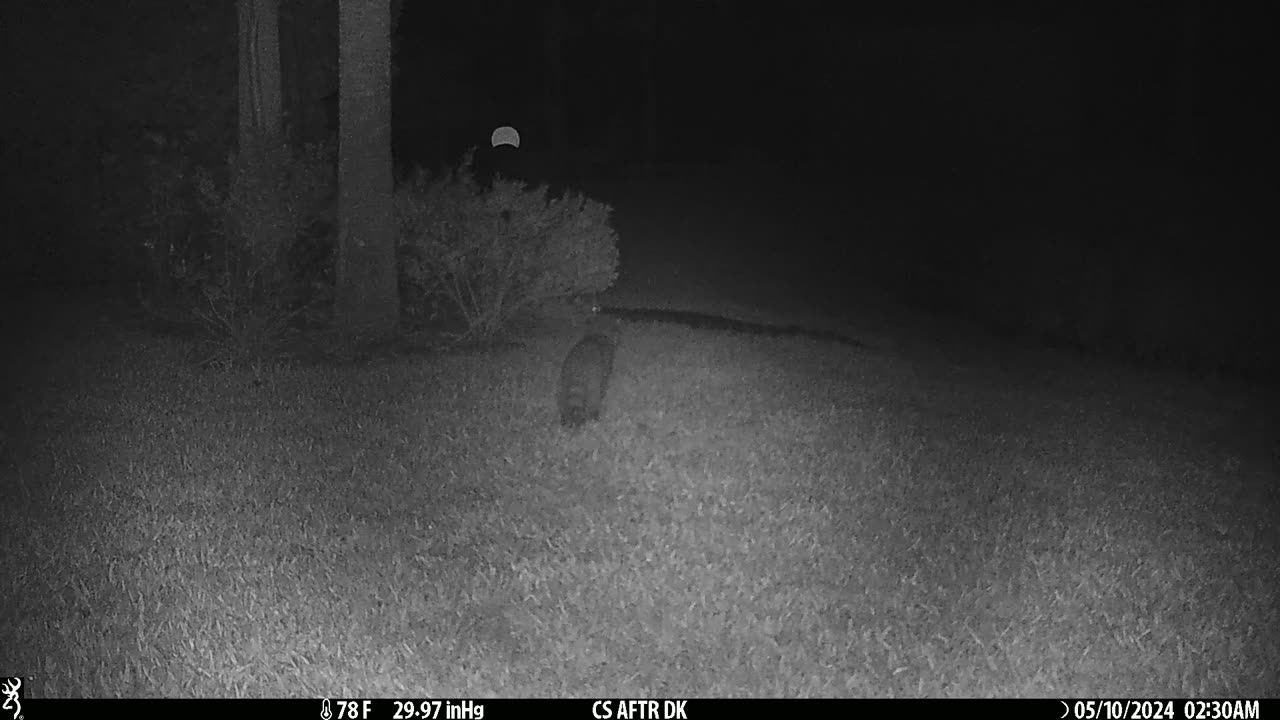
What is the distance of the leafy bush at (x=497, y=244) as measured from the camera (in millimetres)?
10336

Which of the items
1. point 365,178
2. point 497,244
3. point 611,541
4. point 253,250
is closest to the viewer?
point 611,541

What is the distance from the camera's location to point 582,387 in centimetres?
808

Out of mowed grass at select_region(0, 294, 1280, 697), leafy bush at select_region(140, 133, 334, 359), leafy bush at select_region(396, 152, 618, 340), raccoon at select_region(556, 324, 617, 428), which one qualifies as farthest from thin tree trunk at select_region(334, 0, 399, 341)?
raccoon at select_region(556, 324, 617, 428)

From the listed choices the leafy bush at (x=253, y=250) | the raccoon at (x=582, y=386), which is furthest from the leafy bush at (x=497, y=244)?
the raccoon at (x=582, y=386)

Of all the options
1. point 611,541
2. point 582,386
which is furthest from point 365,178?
point 611,541

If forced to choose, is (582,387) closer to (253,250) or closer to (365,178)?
(365,178)

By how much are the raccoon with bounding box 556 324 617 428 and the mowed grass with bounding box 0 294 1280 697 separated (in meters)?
0.15

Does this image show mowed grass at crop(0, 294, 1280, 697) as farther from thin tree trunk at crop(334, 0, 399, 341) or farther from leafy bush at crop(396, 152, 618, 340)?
leafy bush at crop(396, 152, 618, 340)

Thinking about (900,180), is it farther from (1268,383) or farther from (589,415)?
(589,415)

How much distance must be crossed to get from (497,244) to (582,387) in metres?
2.74

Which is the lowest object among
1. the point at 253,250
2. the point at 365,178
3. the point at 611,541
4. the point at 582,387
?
the point at 611,541

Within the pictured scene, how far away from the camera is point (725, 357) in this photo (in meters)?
10.8

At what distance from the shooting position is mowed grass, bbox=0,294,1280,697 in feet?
13.7

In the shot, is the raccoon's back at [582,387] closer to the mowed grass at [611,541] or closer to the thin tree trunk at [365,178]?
the mowed grass at [611,541]
